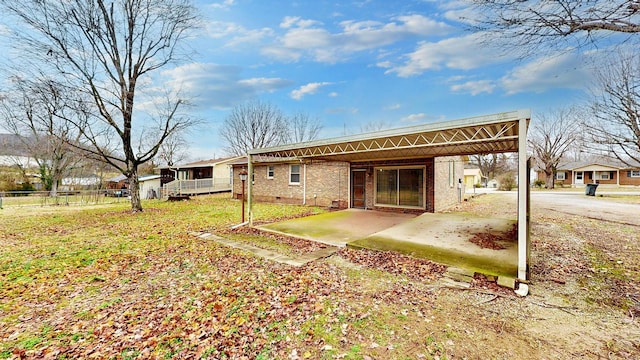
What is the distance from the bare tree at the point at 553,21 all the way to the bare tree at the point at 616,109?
49.6 ft

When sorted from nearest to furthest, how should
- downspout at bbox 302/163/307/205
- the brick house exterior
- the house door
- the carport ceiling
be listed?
the carport ceiling < the brick house exterior < the house door < downspout at bbox 302/163/307/205

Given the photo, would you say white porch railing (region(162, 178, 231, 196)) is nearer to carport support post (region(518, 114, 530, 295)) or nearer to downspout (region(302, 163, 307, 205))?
downspout (region(302, 163, 307, 205))

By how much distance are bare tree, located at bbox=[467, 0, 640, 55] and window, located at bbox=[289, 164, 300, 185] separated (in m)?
11.4

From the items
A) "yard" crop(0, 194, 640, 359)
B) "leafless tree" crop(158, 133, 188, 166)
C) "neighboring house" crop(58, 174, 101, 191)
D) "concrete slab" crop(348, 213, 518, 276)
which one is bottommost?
"yard" crop(0, 194, 640, 359)

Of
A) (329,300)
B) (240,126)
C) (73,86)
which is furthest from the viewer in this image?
(240,126)

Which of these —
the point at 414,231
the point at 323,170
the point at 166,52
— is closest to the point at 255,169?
the point at 323,170

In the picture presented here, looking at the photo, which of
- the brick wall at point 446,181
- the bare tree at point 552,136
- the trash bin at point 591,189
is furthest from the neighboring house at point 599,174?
the brick wall at point 446,181

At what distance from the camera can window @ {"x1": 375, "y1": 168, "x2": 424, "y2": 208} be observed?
11.4m

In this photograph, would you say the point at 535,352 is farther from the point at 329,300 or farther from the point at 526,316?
the point at 329,300

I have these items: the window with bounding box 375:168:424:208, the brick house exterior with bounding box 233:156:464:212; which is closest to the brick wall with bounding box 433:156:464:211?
the brick house exterior with bounding box 233:156:464:212

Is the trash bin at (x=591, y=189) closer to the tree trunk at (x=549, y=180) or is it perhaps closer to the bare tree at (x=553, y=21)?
the tree trunk at (x=549, y=180)

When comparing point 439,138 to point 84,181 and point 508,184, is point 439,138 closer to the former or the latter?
point 508,184

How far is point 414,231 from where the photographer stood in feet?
24.3

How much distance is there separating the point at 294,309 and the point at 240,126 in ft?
103
